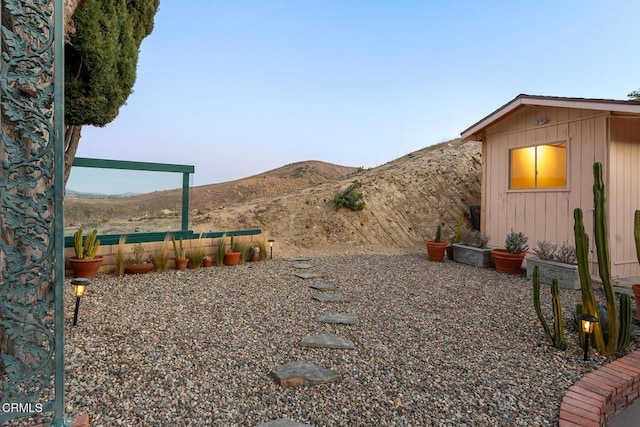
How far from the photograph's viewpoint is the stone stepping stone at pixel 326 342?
2.74 meters

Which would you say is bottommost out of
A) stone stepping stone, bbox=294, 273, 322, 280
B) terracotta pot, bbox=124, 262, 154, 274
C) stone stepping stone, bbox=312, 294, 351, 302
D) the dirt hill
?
stone stepping stone, bbox=312, 294, 351, 302

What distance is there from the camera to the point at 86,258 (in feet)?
15.9

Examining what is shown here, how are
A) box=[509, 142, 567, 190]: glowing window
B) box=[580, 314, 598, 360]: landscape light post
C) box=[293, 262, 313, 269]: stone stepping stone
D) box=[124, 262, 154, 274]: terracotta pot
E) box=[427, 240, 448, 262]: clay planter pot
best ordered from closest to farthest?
box=[580, 314, 598, 360]: landscape light post
box=[124, 262, 154, 274]: terracotta pot
box=[509, 142, 567, 190]: glowing window
box=[293, 262, 313, 269]: stone stepping stone
box=[427, 240, 448, 262]: clay planter pot

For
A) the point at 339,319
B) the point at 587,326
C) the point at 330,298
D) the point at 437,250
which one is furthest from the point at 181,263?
the point at 587,326

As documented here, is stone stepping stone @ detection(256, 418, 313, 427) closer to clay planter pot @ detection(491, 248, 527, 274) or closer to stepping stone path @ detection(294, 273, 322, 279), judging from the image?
stepping stone path @ detection(294, 273, 322, 279)

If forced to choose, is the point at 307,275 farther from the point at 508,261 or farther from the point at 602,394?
the point at 602,394

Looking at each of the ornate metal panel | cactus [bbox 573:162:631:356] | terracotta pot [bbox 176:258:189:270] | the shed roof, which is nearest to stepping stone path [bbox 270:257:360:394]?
the ornate metal panel

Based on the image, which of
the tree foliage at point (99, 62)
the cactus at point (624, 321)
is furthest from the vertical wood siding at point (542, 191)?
the tree foliage at point (99, 62)

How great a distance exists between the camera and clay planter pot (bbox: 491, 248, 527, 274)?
593 cm

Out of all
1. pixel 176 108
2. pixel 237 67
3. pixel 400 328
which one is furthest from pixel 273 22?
pixel 400 328

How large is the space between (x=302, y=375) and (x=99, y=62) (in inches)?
213

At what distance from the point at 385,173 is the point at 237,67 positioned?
6.96 meters

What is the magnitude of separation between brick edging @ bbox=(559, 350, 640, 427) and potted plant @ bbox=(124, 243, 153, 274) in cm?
559

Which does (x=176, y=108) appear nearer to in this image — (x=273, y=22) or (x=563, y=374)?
(x=273, y=22)
